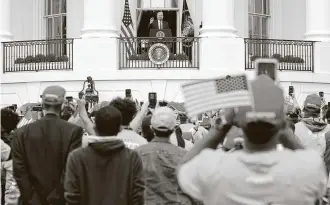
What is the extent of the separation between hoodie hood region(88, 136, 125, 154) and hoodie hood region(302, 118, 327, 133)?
4.04m

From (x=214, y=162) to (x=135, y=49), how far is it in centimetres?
2525

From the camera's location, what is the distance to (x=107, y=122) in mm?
7605

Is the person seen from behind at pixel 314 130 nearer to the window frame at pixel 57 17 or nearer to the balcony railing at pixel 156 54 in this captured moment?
the balcony railing at pixel 156 54

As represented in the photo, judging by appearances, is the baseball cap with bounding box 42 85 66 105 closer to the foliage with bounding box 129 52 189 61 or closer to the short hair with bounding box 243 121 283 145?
the short hair with bounding box 243 121 283 145

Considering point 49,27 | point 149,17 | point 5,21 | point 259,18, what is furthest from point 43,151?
point 259,18

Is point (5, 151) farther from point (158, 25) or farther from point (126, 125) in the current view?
point (158, 25)

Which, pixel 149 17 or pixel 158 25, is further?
pixel 149 17

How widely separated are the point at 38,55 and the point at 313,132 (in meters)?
20.2

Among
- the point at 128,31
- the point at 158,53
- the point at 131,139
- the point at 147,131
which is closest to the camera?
the point at 131,139

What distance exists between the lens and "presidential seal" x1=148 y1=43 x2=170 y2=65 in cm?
2960

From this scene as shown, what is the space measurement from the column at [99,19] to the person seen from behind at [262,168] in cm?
2483

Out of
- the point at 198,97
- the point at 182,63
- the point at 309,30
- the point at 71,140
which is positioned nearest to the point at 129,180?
the point at 71,140

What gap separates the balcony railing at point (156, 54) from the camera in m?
29.7

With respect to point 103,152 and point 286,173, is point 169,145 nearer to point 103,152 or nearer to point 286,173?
point 103,152
